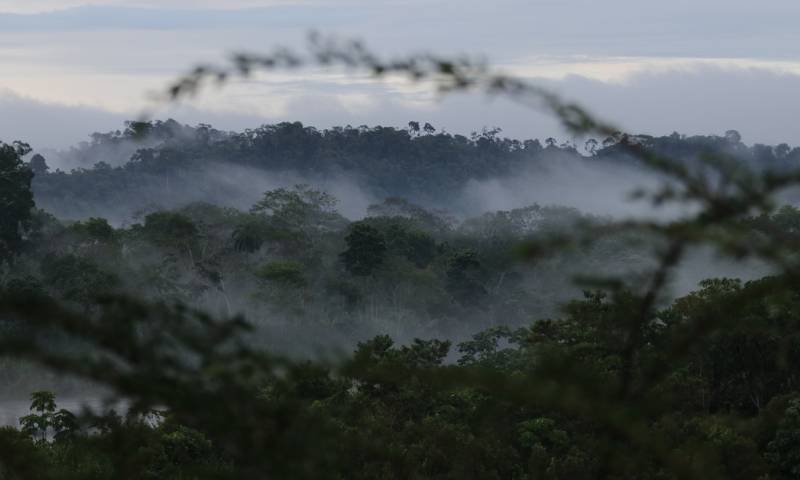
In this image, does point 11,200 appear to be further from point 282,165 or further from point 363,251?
point 282,165

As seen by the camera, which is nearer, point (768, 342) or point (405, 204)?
point (768, 342)

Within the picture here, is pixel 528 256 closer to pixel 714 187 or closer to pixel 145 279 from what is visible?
pixel 714 187

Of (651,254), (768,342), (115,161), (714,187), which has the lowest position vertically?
(115,161)

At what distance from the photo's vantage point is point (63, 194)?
169 ft

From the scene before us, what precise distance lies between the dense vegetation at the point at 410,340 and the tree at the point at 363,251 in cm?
5

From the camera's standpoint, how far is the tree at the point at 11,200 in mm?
25094

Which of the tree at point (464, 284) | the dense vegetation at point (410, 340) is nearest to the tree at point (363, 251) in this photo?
the dense vegetation at point (410, 340)

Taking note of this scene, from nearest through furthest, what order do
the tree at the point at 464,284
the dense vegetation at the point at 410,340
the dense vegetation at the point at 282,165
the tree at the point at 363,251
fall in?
1. the dense vegetation at the point at 410,340
2. the tree at the point at 363,251
3. the tree at the point at 464,284
4. the dense vegetation at the point at 282,165

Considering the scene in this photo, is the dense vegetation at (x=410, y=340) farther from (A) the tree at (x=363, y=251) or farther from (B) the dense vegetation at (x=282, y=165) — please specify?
(B) the dense vegetation at (x=282, y=165)

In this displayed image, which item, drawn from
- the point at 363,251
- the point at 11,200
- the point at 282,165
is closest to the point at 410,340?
the point at 363,251

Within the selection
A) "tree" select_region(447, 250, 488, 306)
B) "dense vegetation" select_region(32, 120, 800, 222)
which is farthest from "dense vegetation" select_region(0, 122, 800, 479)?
"dense vegetation" select_region(32, 120, 800, 222)

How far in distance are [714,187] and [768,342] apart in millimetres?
10185

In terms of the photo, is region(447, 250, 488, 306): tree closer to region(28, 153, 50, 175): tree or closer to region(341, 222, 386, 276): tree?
region(341, 222, 386, 276): tree

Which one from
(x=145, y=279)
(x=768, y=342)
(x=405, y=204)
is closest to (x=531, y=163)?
(x=405, y=204)
